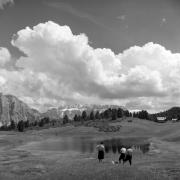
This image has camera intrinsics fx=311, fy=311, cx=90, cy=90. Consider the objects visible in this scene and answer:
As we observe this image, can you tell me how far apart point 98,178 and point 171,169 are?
11.6 metres

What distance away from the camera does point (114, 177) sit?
32.9m

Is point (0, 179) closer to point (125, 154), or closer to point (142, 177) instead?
point (142, 177)

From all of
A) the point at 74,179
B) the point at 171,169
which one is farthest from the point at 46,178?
the point at 171,169

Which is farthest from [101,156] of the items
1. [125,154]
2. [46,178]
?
[46,178]

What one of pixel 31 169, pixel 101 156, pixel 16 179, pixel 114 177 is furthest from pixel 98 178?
pixel 101 156

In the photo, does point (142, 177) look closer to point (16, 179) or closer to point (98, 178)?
point (98, 178)

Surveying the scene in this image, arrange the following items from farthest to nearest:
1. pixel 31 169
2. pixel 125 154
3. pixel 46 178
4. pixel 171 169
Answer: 1. pixel 125 154
2. pixel 31 169
3. pixel 171 169
4. pixel 46 178

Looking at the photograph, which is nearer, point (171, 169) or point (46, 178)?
point (46, 178)

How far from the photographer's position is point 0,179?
3669 cm

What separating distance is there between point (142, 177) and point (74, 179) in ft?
23.8

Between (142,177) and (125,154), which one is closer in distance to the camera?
(142,177)

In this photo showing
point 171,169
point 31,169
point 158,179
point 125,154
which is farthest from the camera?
point 125,154

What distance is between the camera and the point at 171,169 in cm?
3975

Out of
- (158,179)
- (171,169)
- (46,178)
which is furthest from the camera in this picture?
(171,169)
